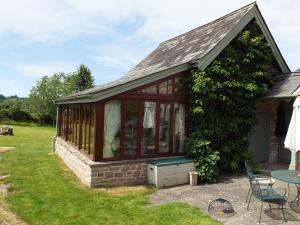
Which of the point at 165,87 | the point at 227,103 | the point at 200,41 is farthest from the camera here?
the point at 200,41

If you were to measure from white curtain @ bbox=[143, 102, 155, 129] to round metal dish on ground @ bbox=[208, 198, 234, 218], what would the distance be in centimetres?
360

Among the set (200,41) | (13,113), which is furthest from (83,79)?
(200,41)

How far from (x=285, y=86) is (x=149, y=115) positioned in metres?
6.09

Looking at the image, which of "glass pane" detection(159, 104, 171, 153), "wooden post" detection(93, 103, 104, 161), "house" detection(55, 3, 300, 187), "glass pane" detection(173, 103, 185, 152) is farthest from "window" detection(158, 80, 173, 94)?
"wooden post" detection(93, 103, 104, 161)

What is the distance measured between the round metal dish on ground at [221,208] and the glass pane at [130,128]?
3.45m

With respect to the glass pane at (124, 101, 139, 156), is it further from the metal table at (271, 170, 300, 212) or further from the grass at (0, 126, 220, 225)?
the metal table at (271, 170, 300, 212)

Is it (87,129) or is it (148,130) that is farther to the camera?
(87,129)

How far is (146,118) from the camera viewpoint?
31.1 feet

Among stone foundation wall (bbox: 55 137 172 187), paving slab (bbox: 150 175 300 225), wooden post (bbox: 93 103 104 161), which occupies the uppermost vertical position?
wooden post (bbox: 93 103 104 161)

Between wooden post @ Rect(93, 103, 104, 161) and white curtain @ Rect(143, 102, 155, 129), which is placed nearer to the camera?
wooden post @ Rect(93, 103, 104, 161)

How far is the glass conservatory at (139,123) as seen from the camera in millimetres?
8836

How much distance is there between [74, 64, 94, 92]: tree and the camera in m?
46.2

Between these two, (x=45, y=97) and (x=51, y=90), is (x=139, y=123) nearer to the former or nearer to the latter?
(x=45, y=97)

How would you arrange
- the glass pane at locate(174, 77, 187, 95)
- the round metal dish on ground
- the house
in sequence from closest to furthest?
the round metal dish on ground
the house
the glass pane at locate(174, 77, 187, 95)
